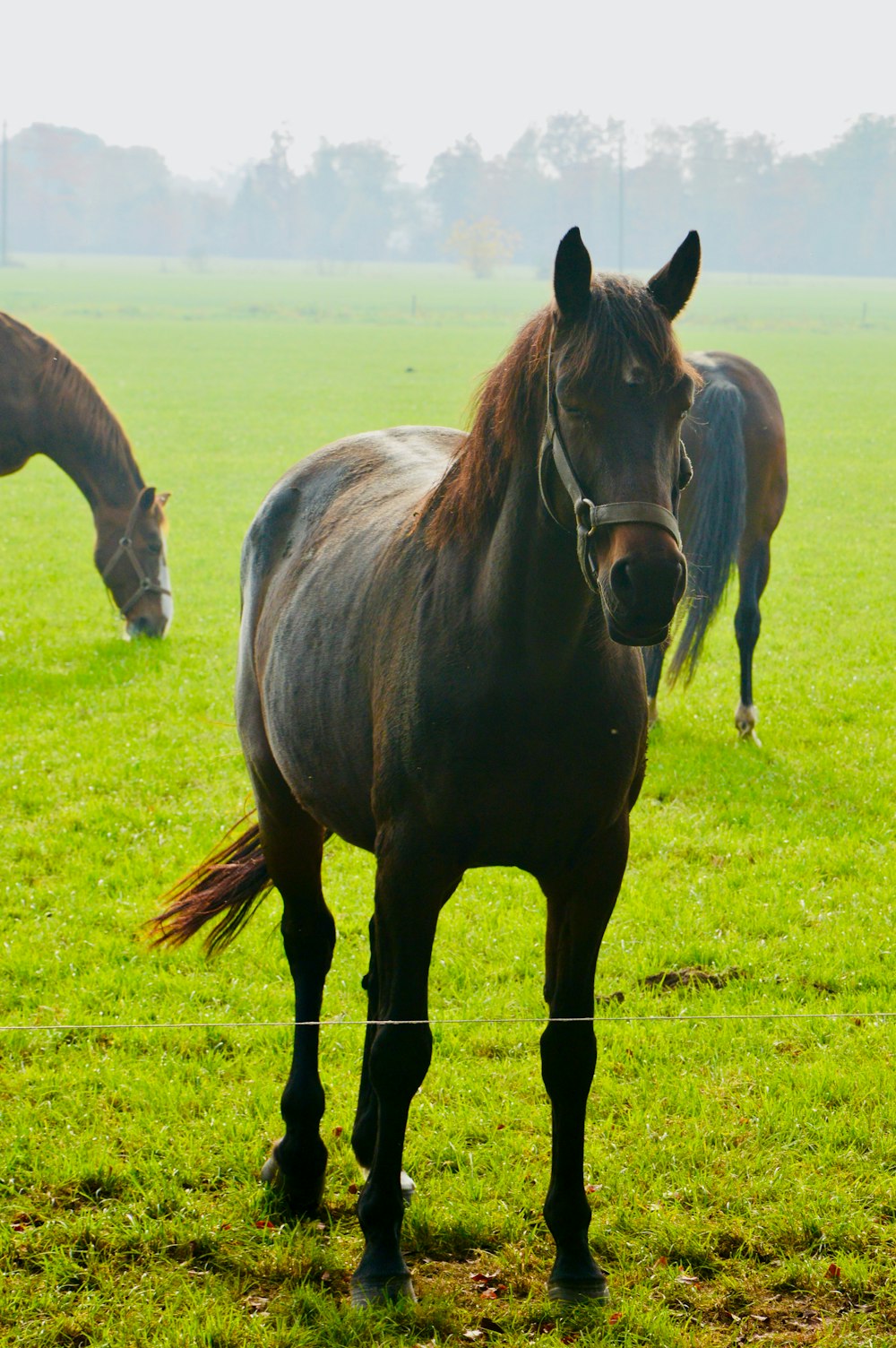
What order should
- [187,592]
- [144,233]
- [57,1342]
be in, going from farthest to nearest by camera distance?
1. [144,233]
2. [187,592]
3. [57,1342]

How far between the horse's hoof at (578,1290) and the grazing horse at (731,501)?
412 cm

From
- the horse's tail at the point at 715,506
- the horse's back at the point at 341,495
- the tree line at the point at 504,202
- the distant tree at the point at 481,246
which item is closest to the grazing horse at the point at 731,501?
the horse's tail at the point at 715,506

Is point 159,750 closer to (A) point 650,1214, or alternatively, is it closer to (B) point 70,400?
(B) point 70,400

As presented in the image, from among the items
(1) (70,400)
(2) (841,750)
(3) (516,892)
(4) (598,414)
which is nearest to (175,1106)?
(3) (516,892)

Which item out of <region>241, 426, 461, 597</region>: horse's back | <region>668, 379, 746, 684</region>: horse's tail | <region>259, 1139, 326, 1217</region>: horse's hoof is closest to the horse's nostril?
<region>241, 426, 461, 597</region>: horse's back

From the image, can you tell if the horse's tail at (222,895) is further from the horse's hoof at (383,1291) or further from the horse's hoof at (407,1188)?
the horse's hoof at (383,1291)

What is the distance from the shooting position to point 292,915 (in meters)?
3.73

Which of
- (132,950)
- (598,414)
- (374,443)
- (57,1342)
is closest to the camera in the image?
(598,414)

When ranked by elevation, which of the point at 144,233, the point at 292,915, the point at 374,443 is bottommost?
the point at 292,915

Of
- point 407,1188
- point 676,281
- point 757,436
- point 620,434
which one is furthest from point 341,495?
point 757,436

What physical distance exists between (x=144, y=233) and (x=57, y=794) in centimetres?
13408

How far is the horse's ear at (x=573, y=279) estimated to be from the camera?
2.39 metres

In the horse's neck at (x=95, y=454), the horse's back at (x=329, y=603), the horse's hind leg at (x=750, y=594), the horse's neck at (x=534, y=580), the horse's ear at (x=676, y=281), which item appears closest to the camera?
the horse's ear at (x=676, y=281)

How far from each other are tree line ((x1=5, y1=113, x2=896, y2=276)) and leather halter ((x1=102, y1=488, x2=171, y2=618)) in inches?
2996
